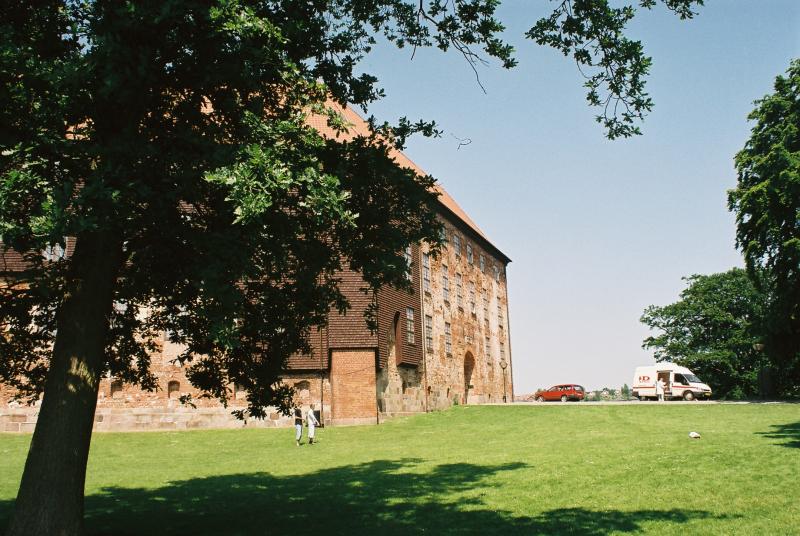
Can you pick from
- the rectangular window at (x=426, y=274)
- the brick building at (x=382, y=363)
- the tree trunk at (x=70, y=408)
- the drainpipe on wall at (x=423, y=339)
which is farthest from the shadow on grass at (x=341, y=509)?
the rectangular window at (x=426, y=274)

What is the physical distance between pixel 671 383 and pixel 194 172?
144 feet

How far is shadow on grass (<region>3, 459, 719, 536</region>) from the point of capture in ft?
33.0

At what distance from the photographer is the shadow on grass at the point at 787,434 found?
18603mm

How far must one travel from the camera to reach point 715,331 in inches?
2377

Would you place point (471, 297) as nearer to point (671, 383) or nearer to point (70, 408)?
point (671, 383)

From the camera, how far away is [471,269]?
164 feet

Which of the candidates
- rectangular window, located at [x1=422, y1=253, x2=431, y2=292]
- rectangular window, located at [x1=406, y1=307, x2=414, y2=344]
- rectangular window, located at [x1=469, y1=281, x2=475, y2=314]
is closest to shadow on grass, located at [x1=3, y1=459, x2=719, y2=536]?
rectangular window, located at [x1=406, y1=307, x2=414, y2=344]

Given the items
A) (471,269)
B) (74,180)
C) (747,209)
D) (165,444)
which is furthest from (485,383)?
(74,180)

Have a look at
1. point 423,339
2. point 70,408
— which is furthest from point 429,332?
point 70,408

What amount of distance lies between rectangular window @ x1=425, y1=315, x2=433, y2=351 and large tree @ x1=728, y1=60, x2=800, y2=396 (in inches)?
694

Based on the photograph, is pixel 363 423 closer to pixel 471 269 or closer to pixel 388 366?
pixel 388 366

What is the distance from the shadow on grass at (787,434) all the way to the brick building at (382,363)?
12937 millimetres

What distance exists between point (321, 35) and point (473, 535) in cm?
757

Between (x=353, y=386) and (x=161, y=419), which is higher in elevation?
(x=353, y=386)
